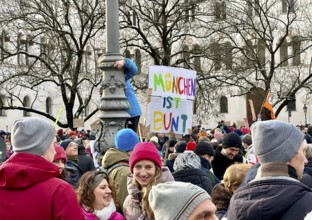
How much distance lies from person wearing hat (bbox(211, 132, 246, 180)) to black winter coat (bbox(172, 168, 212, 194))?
260 cm

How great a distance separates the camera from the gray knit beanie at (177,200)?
10.8 ft

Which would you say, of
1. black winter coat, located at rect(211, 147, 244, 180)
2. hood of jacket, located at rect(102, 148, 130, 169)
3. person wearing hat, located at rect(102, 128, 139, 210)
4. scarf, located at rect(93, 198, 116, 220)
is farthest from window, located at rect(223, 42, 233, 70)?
scarf, located at rect(93, 198, 116, 220)

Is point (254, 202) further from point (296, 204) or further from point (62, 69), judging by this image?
point (62, 69)

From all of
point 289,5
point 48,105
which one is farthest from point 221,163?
point 48,105

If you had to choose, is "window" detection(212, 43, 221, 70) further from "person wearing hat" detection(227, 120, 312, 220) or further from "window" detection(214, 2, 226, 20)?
"person wearing hat" detection(227, 120, 312, 220)

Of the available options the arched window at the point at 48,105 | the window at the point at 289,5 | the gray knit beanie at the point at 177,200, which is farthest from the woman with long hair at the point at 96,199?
the arched window at the point at 48,105

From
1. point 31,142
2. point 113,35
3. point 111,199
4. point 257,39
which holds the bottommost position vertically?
point 111,199

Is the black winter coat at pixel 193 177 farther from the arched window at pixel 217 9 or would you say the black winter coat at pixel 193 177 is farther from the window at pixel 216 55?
the arched window at pixel 217 9

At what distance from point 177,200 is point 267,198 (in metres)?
0.52

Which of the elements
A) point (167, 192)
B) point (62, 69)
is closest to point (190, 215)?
point (167, 192)

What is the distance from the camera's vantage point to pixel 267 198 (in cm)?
354

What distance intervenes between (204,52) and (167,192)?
24.7m

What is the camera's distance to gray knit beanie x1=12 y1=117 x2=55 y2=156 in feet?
13.1

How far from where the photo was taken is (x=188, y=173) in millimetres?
5980
